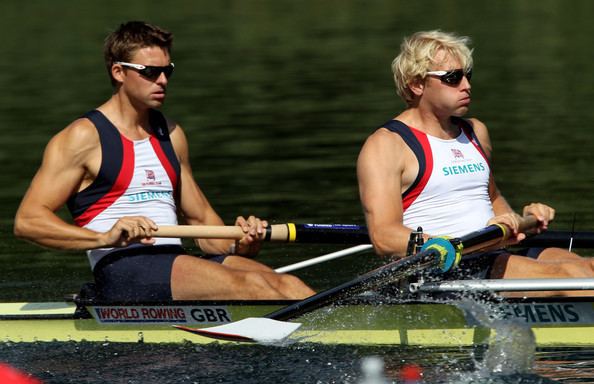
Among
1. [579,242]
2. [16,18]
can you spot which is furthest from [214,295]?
[16,18]

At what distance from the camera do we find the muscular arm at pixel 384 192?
7594mm

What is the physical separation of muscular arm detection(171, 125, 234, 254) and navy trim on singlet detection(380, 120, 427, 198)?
4.87ft

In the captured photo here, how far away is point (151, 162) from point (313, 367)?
1796 millimetres

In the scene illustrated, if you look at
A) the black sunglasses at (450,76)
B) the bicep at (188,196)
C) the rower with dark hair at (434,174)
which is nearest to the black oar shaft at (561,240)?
the rower with dark hair at (434,174)

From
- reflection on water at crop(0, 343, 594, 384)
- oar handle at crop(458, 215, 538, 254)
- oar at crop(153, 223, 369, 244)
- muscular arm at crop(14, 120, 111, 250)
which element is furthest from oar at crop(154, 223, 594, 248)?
oar handle at crop(458, 215, 538, 254)

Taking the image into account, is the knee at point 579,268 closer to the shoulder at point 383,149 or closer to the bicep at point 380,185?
the bicep at point 380,185

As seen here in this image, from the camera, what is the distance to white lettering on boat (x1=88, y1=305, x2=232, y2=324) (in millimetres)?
7840

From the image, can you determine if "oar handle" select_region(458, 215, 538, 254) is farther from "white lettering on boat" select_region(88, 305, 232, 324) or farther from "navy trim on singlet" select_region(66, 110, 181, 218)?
"navy trim on singlet" select_region(66, 110, 181, 218)

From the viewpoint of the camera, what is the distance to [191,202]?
8602 millimetres

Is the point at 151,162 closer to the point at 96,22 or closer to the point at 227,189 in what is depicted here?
the point at 227,189

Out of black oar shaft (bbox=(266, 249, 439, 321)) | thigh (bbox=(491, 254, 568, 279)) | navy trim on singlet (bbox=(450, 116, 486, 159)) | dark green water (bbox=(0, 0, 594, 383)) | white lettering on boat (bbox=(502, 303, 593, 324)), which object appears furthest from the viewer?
dark green water (bbox=(0, 0, 594, 383))

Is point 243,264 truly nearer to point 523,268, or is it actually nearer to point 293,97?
point 523,268

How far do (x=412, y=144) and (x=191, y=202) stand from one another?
171cm

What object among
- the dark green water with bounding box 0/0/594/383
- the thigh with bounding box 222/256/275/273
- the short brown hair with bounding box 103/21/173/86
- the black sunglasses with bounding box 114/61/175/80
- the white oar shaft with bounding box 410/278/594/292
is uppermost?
the dark green water with bounding box 0/0/594/383
